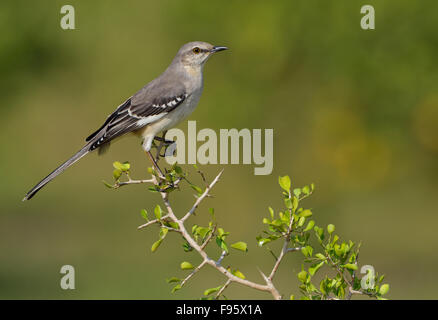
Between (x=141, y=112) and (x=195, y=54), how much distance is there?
917mm

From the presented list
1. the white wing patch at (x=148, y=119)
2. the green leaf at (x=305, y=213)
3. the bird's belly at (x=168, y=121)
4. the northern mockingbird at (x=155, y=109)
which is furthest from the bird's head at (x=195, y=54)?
the green leaf at (x=305, y=213)

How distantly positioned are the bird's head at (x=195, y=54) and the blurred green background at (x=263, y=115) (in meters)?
7.20

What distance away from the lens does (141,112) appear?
22.8 ft

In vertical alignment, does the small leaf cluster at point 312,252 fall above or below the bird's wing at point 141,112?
below

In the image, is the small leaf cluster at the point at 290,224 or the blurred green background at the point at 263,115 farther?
the blurred green background at the point at 263,115

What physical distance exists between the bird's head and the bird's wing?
41cm

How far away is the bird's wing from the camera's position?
6.73 metres

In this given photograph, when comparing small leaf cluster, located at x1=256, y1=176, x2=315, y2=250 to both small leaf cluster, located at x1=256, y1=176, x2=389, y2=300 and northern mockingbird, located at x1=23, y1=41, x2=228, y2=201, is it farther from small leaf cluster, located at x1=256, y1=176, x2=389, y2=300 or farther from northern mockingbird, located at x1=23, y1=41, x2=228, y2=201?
northern mockingbird, located at x1=23, y1=41, x2=228, y2=201

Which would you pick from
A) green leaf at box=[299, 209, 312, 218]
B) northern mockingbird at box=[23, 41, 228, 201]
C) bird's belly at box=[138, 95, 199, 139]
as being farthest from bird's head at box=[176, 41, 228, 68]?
green leaf at box=[299, 209, 312, 218]

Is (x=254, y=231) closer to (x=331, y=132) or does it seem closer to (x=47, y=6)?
(x=331, y=132)

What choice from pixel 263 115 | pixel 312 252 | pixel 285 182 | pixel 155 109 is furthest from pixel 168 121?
pixel 263 115

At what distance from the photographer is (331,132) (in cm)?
1608

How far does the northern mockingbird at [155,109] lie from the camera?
22.1 ft

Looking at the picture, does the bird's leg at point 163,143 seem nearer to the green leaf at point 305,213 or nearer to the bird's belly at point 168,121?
the bird's belly at point 168,121
